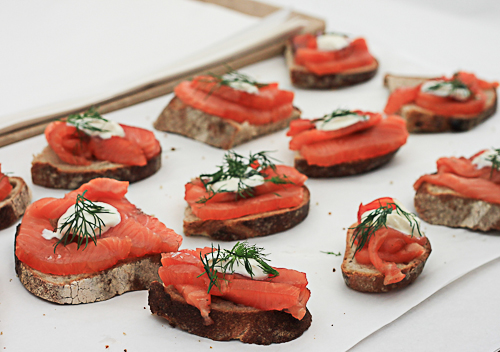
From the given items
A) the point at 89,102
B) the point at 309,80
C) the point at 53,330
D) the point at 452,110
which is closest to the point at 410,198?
the point at 452,110

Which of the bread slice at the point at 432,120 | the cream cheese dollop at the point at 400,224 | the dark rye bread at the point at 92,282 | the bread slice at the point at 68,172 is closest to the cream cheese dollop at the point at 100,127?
the bread slice at the point at 68,172

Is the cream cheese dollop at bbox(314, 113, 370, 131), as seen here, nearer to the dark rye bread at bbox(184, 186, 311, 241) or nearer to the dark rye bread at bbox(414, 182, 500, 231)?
the dark rye bread at bbox(414, 182, 500, 231)

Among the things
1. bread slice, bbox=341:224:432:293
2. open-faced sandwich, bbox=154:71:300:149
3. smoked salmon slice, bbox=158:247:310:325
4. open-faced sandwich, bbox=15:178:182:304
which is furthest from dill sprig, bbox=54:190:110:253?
open-faced sandwich, bbox=154:71:300:149

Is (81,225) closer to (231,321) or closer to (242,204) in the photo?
(231,321)

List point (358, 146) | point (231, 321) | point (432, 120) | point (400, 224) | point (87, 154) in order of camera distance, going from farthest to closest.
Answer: point (432, 120)
point (358, 146)
point (87, 154)
point (400, 224)
point (231, 321)

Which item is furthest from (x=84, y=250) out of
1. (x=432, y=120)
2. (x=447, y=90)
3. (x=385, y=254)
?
(x=447, y=90)

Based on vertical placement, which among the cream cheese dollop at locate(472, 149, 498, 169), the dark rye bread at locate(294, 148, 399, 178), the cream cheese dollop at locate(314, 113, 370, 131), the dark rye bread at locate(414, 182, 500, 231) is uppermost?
the cream cheese dollop at locate(472, 149, 498, 169)

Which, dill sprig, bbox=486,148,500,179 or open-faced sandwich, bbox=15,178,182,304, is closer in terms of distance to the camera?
open-faced sandwich, bbox=15,178,182,304
